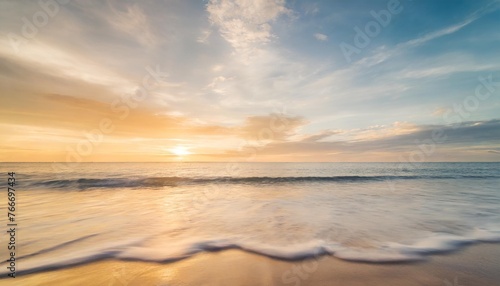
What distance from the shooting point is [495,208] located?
10.4m

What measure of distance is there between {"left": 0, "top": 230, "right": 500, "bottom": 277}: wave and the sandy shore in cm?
24

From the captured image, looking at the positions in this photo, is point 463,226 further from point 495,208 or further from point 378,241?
point 495,208

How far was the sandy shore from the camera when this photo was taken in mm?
3768

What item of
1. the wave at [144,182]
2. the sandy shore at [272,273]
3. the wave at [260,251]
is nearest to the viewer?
the sandy shore at [272,273]

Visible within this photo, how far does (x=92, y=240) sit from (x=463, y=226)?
11.1 meters

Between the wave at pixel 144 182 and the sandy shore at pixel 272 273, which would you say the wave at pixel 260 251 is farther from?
the wave at pixel 144 182

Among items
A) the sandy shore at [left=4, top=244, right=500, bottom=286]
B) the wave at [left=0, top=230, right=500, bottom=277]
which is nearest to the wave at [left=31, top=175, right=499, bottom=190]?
the wave at [left=0, top=230, right=500, bottom=277]

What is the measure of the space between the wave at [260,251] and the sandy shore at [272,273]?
24cm

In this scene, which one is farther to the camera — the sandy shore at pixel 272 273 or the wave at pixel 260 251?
the wave at pixel 260 251

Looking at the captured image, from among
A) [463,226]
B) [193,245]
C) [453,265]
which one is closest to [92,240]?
[193,245]

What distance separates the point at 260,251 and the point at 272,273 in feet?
3.48

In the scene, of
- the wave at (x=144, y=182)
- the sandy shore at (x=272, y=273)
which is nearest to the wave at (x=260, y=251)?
the sandy shore at (x=272, y=273)

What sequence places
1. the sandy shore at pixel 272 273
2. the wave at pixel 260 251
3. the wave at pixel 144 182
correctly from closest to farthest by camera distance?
Result: the sandy shore at pixel 272 273, the wave at pixel 260 251, the wave at pixel 144 182

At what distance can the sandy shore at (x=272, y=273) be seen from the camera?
12.4 feet
